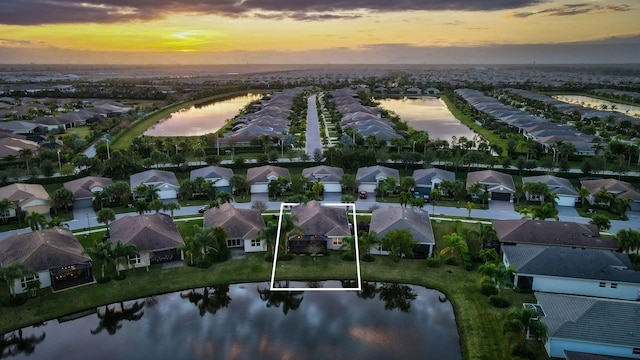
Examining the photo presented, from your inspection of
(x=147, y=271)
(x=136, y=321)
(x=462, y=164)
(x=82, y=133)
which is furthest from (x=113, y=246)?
(x=82, y=133)

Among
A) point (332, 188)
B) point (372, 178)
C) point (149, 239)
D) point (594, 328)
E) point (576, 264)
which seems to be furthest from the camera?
point (332, 188)

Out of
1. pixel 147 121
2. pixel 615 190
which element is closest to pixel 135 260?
pixel 615 190

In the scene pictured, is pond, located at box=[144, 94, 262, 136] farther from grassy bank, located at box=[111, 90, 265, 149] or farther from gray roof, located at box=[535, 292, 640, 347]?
gray roof, located at box=[535, 292, 640, 347]

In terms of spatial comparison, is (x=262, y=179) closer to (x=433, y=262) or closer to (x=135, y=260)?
(x=135, y=260)

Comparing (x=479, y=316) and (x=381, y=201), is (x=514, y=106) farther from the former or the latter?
(x=479, y=316)

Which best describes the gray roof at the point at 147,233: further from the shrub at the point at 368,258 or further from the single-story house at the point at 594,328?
the single-story house at the point at 594,328

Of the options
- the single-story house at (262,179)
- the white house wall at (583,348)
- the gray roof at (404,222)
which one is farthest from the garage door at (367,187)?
the white house wall at (583,348)
